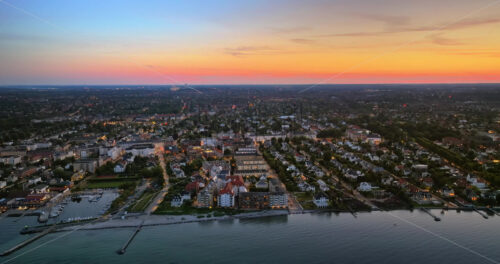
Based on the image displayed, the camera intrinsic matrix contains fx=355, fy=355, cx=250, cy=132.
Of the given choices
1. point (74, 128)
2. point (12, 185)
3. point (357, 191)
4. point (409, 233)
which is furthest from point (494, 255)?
point (74, 128)

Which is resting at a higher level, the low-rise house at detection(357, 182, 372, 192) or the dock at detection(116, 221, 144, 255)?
the low-rise house at detection(357, 182, 372, 192)

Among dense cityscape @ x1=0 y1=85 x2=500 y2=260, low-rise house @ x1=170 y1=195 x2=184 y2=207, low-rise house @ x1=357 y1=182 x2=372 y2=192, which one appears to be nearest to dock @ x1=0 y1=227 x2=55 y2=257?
dense cityscape @ x1=0 y1=85 x2=500 y2=260

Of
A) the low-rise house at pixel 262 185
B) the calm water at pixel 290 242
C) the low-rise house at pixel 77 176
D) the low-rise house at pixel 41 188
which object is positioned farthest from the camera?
the low-rise house at pixel 77 176

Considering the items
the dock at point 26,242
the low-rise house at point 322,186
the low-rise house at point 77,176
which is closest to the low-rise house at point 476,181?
the low-rise house at point 322,186

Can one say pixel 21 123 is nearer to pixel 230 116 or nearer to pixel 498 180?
pixel 230 116

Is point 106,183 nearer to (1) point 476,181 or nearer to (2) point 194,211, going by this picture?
(2) point 194,211

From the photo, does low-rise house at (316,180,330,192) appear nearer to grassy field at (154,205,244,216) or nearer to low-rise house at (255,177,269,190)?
low-rise house at (255,177,269,190)

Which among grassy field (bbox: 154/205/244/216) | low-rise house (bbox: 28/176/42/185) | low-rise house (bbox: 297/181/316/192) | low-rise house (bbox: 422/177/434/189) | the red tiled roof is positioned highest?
the red tiled roof

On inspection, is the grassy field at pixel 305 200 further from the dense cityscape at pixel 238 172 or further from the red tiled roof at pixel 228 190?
the red tiled roof at pixel 228 190

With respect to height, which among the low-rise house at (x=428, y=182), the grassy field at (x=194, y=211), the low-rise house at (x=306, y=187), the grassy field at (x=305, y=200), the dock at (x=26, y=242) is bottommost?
the dock at (x=26, y=242)
